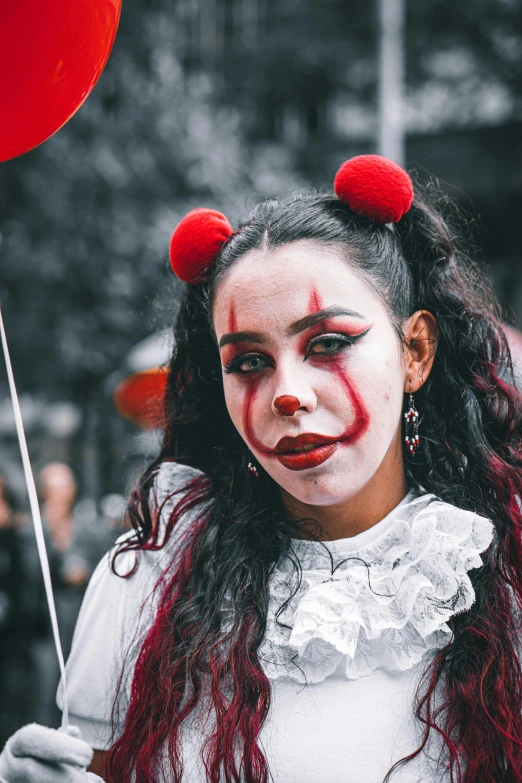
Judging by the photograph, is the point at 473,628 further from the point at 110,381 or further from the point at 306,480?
the point at 110,381

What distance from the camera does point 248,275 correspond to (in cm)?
164

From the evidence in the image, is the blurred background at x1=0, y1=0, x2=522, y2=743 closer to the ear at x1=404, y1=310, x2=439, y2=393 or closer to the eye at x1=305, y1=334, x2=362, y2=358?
the ear at x1=404, y1=310, x2=439, y2=393

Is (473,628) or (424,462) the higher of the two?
(424,462)

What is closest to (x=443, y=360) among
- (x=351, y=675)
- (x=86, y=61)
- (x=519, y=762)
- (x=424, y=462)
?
(x=424, y=462)

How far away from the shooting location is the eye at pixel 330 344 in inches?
62.3

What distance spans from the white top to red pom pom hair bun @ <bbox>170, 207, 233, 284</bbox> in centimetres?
68

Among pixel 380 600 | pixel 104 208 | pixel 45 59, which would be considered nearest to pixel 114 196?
pixel 104 208

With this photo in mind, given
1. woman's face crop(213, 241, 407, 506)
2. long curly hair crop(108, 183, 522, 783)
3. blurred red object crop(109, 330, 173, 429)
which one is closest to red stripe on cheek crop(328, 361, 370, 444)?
woman's face crop(213, 241, 407, 506)

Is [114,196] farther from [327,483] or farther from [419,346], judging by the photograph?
[327,483]

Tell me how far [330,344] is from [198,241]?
0.43 m

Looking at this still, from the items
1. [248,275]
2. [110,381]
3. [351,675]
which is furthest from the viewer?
[110,381]

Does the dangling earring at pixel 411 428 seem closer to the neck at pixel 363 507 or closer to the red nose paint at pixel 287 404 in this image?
the neck at pixel 363 507

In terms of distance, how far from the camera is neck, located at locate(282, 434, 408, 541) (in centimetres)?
169

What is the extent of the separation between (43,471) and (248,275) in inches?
142
